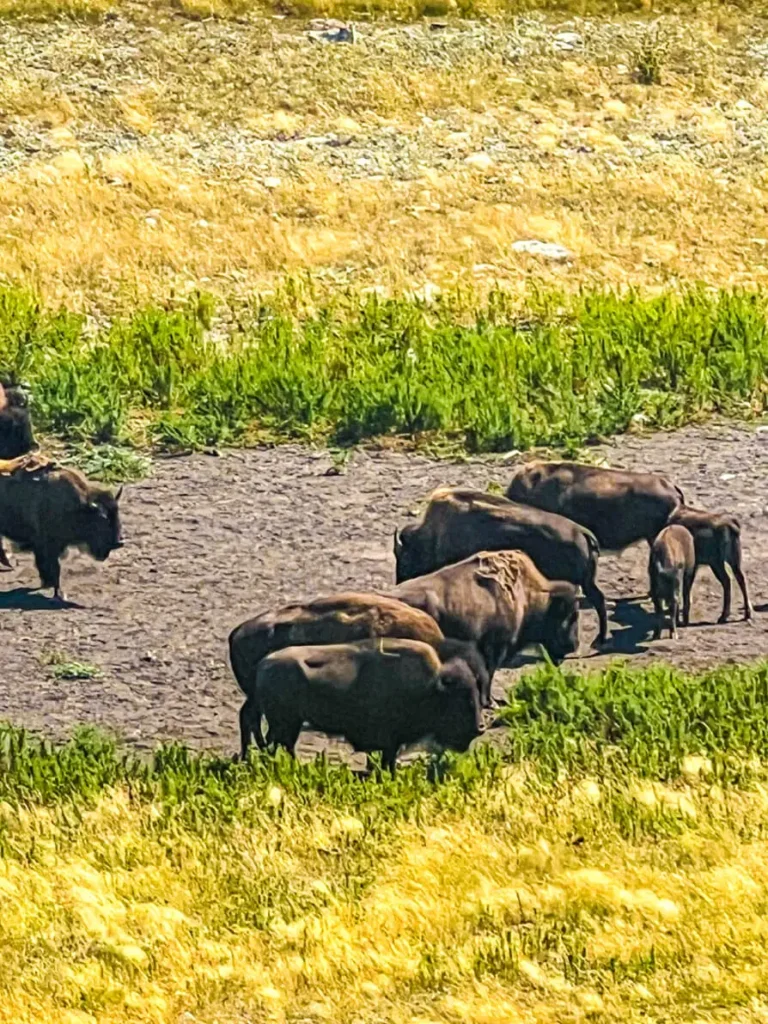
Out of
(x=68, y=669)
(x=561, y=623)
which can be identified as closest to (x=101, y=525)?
(x=68, y=669)

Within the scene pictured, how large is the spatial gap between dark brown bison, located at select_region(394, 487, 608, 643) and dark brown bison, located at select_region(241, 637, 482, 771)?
2.19 metres

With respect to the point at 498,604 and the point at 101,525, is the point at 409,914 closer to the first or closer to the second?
the point at 498,604

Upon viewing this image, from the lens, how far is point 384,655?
955cm

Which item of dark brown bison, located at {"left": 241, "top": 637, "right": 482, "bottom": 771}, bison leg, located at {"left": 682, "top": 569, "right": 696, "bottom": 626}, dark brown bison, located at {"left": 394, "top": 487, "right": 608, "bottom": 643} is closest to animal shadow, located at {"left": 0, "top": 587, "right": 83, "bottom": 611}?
dark brown bison, located at {"left": 394, "top": 487, "right": 608, "bottom": 643}

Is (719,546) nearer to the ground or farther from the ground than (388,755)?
nearer to the ground

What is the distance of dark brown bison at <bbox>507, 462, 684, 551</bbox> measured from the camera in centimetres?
1250

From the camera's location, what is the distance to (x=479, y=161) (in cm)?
2348

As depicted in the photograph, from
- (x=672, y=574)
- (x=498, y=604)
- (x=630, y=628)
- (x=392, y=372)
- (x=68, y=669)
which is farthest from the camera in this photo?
(x=392, y=372)

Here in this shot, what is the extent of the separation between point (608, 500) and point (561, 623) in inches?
60.3

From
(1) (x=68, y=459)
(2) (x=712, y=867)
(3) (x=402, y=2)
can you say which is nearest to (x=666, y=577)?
(2) (x=712, y=867)

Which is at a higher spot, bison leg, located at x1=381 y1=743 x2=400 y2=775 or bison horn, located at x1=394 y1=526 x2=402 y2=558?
bison leg, located at x1=381 y1=743 x2=400 y2=775

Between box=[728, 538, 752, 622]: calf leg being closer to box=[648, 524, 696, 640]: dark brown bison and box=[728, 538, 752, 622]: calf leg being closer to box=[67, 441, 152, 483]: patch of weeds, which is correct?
box=[648, 524, 696, 640]: dark brown bison

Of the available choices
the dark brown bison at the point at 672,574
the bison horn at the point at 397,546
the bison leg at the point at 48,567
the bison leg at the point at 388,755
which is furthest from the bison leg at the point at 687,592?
the bison leg at the point at 48,567

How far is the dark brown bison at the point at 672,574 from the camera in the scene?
1171 cm
